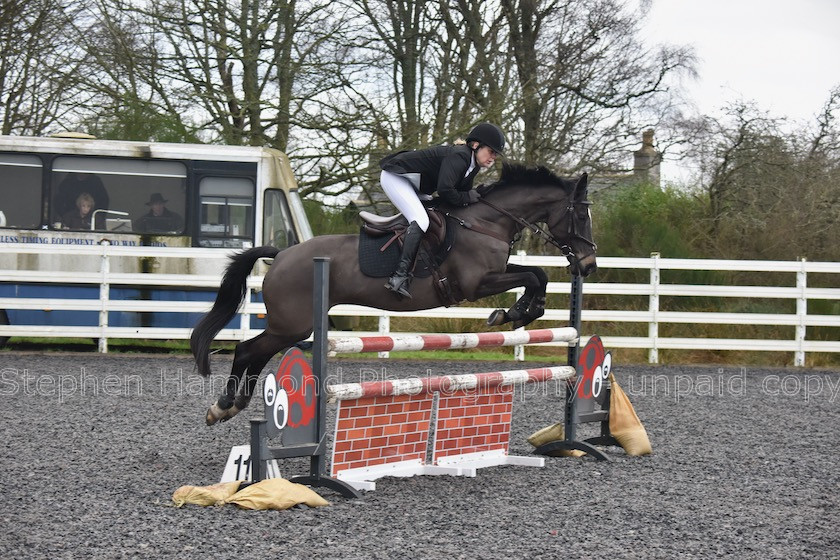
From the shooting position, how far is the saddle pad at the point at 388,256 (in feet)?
19.1

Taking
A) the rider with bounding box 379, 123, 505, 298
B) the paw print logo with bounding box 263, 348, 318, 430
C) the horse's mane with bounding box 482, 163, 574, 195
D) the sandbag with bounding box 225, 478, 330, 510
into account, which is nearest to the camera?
the sandbag with bounding box 225, 478, 330, 510

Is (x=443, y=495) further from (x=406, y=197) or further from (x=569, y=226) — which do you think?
(x=569, y=226)

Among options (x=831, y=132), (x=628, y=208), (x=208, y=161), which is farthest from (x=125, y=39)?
(x=831, y=132)

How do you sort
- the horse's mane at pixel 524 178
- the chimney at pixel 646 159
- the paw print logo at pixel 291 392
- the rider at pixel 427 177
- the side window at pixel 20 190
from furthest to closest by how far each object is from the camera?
the chimney at pixel 646 159 → the side window at pixel 20 190 → the horse's mane at pixel 524 178 → the rider at pixel 427 177 → the paw print logo at pixel 291 392

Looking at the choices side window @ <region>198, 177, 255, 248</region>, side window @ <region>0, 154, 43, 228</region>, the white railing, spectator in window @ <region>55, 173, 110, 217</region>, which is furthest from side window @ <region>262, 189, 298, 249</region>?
side window @ <region>0, 154, 43, 228</region>

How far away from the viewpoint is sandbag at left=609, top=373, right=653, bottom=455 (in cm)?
601

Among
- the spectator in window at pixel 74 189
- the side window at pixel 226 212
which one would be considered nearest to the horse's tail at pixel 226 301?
the side window at pixel 226 212

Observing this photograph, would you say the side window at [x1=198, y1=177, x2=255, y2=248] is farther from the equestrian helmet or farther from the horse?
the equestrian helmet

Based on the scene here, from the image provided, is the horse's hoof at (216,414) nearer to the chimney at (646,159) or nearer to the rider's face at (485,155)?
the rider's face at (485,155)

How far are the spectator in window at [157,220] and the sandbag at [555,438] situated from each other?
7.82 meters

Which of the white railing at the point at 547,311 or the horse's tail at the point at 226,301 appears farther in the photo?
the white railing at the point at 547,311

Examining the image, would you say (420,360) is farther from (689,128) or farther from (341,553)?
(341,553)

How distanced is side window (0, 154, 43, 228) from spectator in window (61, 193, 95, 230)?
14.2 inches

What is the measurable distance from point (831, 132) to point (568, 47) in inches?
165
